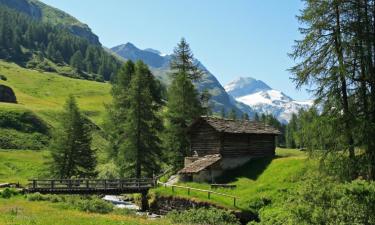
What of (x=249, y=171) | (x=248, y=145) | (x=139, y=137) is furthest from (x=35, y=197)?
(x=248, y=145)

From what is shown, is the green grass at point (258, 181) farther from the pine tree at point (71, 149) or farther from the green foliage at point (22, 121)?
the green foliage at point (22, 121)

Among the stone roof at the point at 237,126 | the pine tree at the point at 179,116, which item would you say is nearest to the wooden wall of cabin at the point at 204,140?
the stone roof at the point at 237,126

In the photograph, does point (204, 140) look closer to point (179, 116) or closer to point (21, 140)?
point (179, 116)

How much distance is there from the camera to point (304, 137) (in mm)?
28781

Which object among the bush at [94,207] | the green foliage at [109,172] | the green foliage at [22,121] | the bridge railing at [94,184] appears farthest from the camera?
the green foliage at [22,121]

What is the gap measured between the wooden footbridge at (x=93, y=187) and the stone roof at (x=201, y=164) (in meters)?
3.69

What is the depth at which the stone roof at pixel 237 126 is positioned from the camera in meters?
52.6

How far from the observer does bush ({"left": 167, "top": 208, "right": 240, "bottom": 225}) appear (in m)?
32.8

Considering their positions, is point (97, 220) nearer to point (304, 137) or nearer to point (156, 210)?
point (304, 137)

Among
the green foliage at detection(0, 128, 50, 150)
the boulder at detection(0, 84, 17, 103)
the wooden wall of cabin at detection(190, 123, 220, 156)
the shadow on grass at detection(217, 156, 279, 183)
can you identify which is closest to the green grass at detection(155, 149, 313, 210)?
the shadow on grass at detection(217, 156, 279, 183)

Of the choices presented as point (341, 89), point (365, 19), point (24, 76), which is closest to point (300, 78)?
point (341, 89)

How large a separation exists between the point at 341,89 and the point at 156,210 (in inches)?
906

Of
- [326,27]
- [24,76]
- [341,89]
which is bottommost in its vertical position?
[341,89]

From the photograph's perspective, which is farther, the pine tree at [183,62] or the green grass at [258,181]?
the pine tree at [183,62]
